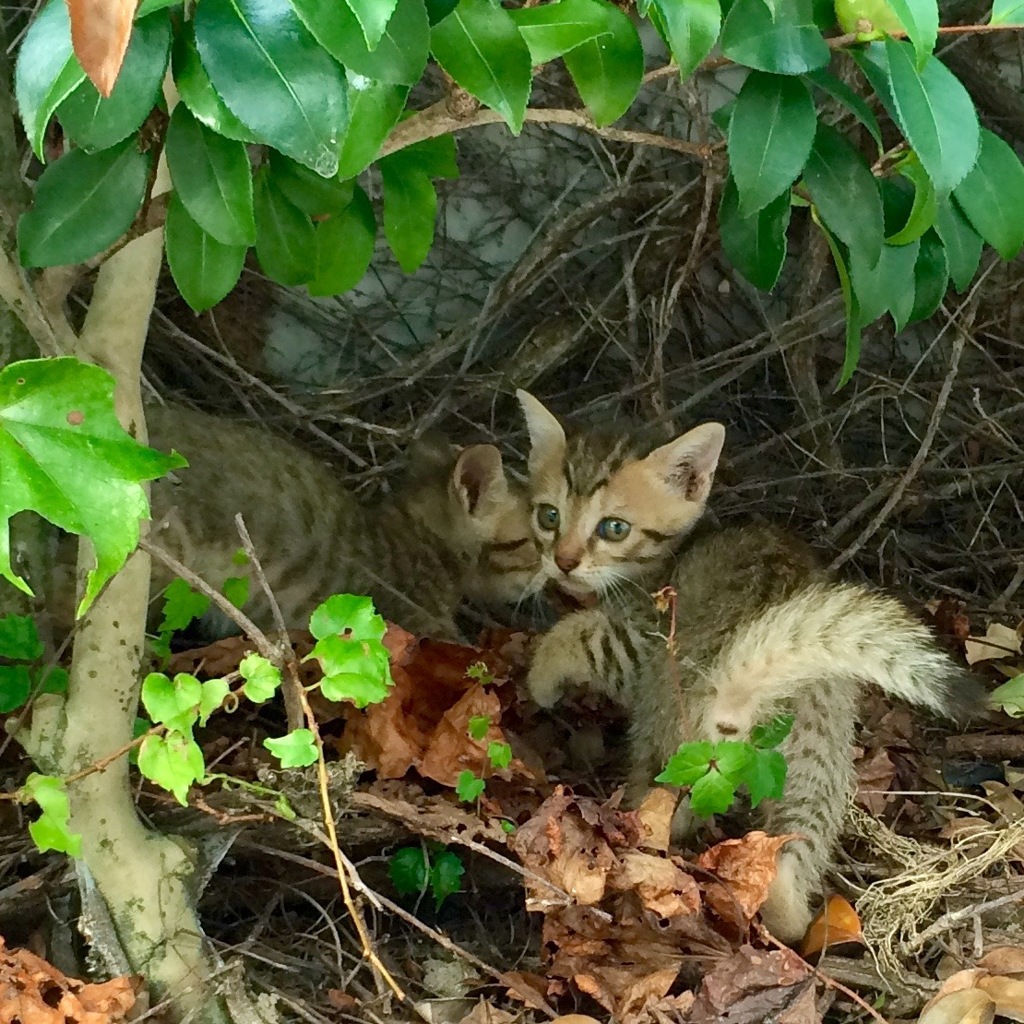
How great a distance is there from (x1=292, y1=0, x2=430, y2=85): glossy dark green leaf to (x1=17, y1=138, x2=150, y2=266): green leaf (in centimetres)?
25

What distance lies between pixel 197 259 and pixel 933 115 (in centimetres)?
58

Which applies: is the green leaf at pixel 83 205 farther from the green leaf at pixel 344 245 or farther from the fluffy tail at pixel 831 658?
the fluffy tail at pixel 831 658

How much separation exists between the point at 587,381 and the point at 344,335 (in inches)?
18.8

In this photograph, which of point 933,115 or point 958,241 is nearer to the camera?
point 933,115

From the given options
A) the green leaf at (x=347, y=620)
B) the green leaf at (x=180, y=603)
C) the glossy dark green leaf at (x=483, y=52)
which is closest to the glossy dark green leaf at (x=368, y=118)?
the glossy dark green leaf at (x=483, y=52)

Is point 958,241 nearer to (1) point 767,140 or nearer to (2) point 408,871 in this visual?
(1) point 767,140

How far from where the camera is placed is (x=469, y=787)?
112 centimetres

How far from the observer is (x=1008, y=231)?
0.93 metres

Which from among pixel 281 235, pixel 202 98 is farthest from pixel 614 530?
pixel 202 98

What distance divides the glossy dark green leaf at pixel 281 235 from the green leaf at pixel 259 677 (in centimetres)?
33

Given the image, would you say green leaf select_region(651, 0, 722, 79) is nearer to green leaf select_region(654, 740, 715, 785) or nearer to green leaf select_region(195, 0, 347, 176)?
green leaf select_region(195, 0, 347, 176)

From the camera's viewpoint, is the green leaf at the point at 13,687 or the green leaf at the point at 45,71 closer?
→ the green leaf at the point at 45,71

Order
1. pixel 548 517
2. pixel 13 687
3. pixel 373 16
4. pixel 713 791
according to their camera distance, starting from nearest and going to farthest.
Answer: pixel 373 16
pixel 13 687
pixel 713 791
pixel 548 517

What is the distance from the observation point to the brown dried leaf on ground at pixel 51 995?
34.7 inches
